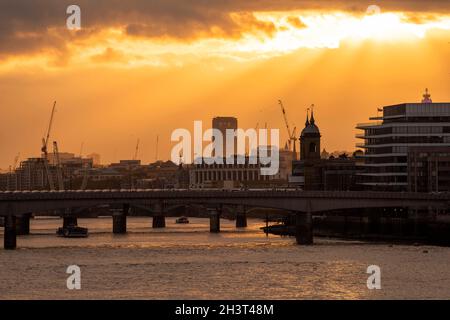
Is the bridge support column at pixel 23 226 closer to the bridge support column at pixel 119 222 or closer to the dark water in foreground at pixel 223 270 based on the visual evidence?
the bridge support column at pixel 119 222

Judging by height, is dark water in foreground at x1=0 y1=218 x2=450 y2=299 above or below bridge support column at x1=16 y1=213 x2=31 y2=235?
below

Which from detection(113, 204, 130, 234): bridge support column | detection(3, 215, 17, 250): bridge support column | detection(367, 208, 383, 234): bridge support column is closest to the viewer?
detection(3, 215, 17, 250): bridge support column

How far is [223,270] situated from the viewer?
116 metres

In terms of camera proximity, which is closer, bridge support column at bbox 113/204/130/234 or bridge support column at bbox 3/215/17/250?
bridge support column at bbox 3/215/17/250

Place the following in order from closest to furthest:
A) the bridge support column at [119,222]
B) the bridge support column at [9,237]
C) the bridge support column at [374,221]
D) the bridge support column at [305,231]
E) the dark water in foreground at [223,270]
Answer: the dark water in foreground at [223,270]
the bridge support column at [9,237]
the bridge support column at [305,231]
the bridge support column at [374,221]
the bridge support column at [119,222]

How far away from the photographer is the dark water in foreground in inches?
3890

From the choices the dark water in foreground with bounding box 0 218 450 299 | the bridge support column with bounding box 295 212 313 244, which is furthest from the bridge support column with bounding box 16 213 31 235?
the bridge support column with bounding box 295 212 313 244

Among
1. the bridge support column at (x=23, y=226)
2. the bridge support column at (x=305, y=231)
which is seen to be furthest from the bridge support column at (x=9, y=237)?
the bridge support column at (x=23, y=226)

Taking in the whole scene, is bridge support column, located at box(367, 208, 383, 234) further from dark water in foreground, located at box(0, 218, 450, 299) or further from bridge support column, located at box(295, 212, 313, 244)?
bridge support column, located at box(295, 212, 313, 244)

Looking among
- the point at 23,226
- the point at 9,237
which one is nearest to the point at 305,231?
the point at 9,237

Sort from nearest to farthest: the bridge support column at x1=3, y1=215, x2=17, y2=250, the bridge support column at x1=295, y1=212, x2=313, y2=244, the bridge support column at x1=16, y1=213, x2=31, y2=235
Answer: the bridge support column at x1=3, y1=215, x2=17, y2=250 → the bridge support column at x1=295, y1=212, x2=313, y2=244 → the bridge support column at x1=16, y1=213, x2=31, y2=235

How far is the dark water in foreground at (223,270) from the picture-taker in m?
98.8
